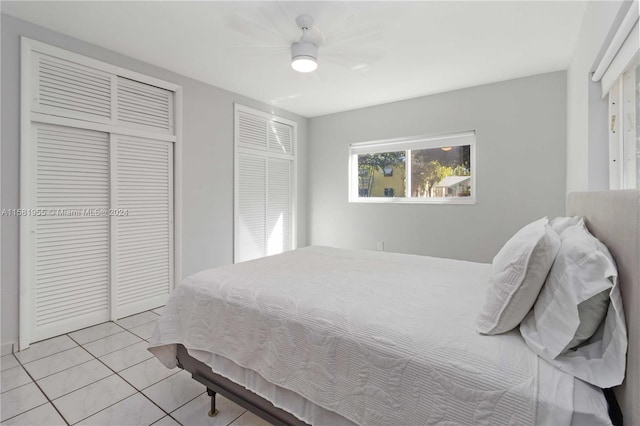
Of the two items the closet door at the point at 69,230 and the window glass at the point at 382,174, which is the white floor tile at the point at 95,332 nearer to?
the closet door at the point at 69,230

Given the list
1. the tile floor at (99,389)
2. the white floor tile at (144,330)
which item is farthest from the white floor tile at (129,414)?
the white floor tile at (144,330)

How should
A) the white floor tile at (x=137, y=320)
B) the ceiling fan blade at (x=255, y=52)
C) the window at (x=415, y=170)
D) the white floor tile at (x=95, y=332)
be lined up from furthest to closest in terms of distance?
the window at (x=415, y=170), the white floor tile at (x=137, y=320), the ceiling fan blade at (x=255, y=52), the white floor tile at (x=95, y=332)

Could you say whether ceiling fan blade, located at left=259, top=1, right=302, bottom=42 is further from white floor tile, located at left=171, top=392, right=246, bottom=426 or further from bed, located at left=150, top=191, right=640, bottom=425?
white floor tile, located at left=171, top=392, right=246, bottom=426

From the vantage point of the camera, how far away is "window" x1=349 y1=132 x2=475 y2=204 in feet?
12.7

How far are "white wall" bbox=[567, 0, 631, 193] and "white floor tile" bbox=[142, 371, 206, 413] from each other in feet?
9.79

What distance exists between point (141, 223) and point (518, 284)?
3.26m

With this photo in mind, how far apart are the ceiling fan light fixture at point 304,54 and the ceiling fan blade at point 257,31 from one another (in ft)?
0.55

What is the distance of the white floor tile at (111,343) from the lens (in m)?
2.37

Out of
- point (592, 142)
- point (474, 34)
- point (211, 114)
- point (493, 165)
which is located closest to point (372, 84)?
point (474, 34)

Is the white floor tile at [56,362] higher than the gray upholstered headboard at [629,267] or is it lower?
lower

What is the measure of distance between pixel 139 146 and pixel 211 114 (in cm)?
94

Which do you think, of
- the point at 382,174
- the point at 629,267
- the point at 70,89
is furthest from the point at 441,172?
the point at 70,89

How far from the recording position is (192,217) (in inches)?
138

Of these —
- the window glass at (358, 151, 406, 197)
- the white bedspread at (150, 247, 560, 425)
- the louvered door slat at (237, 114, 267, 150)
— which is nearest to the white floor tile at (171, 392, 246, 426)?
the white bedspread at (150, 247, 560, 425)
